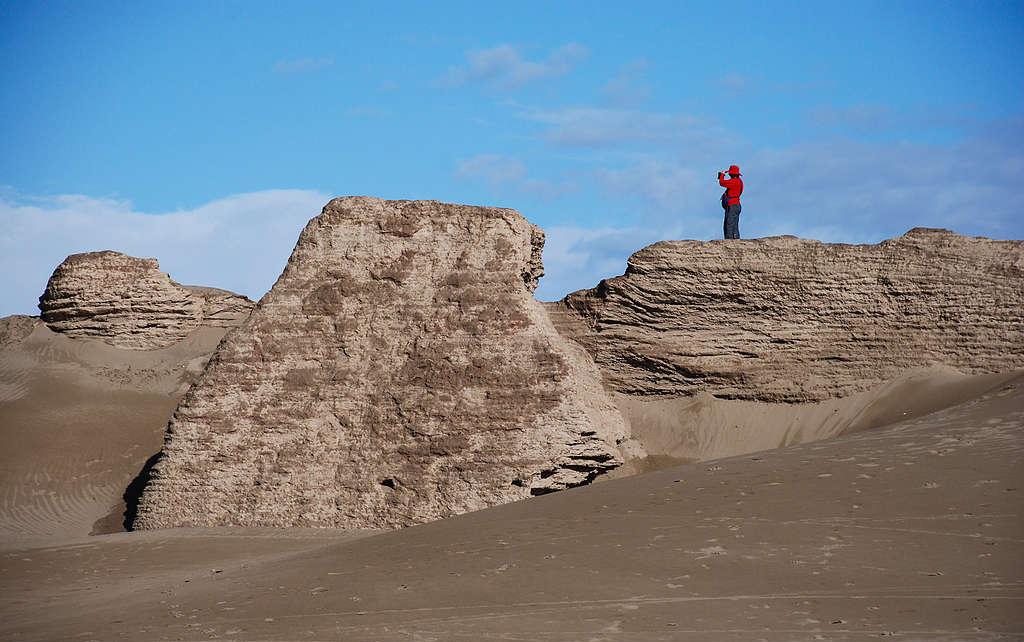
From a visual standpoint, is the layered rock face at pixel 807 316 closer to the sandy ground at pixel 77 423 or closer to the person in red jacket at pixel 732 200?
the person in red jacket at pixel 732 200

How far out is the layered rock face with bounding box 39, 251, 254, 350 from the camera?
27625 millimetres

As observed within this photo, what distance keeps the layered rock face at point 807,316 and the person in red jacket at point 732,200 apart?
84 cm

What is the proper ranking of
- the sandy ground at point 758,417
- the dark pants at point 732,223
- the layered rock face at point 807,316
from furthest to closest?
1. the dark pants at point 732,223
2. the layered rock face at point 807,316
3. the sandy ground at point 758,417

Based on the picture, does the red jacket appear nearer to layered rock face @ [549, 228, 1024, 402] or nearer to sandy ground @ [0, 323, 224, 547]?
layered rock face @ [549, 228, 1024, 402]

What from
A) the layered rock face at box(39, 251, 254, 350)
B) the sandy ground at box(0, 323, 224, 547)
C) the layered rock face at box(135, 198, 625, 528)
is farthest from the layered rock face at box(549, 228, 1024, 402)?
the layered rock face at box(39, 251, 254, 350)

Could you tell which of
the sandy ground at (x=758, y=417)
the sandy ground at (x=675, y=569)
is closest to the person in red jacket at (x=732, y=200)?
the sandy ground at (x=758, y=417)

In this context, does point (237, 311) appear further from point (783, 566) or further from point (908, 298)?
point (783, 566)

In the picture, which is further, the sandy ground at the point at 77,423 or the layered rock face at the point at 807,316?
the sandy ground at the point at 77,423

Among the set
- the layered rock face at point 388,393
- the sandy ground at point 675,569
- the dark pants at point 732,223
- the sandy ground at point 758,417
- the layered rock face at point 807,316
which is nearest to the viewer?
the sandy ground at point 675,569

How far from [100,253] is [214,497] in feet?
39.6

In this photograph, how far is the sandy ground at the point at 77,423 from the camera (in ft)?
69.3

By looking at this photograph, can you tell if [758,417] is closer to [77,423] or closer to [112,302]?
[77,423]

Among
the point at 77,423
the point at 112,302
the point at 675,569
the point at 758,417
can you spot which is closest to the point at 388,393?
the point at 758,417

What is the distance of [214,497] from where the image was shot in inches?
685
